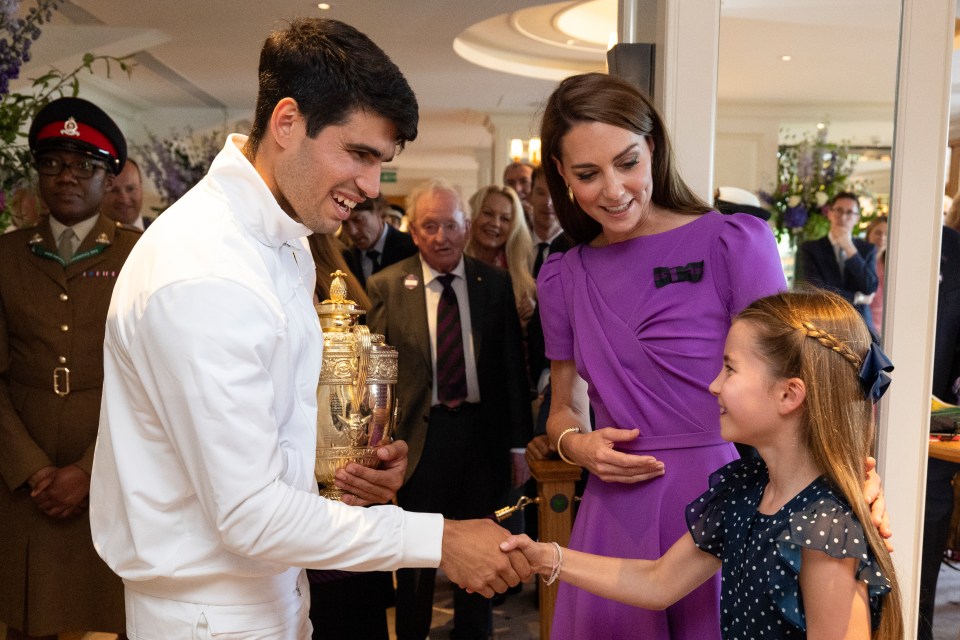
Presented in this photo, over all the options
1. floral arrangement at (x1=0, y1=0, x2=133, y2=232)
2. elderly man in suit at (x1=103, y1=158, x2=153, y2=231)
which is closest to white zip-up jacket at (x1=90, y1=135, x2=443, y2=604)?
floral arrangement at (x1=0, y1=0, x2=133, y2=232)

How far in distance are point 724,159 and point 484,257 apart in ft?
8.43

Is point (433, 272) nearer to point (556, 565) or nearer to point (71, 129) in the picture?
point (71, 129)

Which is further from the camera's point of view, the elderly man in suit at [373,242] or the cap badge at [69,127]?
the elderly man in suit at [373,242]

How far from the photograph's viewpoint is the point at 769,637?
153 centimetres

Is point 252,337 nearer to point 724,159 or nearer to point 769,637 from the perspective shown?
point 769,637

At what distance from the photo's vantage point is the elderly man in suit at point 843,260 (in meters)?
2.46

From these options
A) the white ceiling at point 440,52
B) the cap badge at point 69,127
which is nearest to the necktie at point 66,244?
the cap badge at point 69,127

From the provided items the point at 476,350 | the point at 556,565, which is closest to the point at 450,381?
the point at 476,350

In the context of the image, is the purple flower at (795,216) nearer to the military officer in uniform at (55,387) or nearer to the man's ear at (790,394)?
the man's ear at (790,394)

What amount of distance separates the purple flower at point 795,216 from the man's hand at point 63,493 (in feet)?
7.31

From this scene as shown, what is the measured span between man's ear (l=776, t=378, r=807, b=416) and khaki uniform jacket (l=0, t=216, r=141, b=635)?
2142 millimetres

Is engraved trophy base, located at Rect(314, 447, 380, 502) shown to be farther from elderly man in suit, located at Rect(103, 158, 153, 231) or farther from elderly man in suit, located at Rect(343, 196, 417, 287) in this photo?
elderly man in suit, located at Rect(103, 158, 153, 231)

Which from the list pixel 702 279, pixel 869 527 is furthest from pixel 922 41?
pixel 869 527

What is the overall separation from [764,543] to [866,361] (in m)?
0.35
